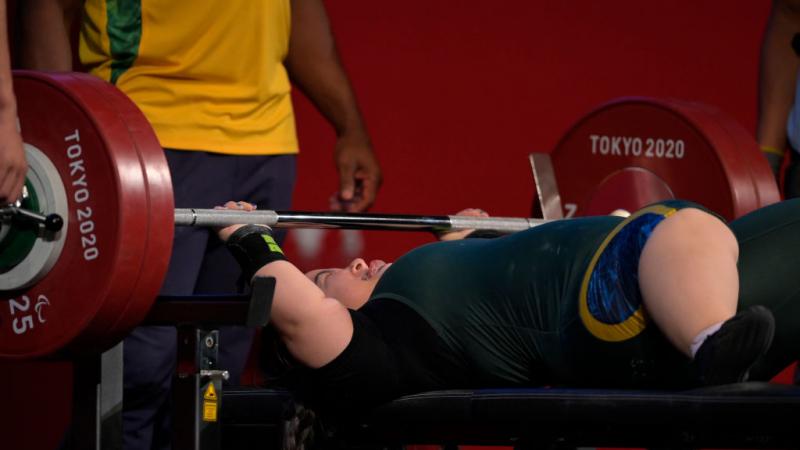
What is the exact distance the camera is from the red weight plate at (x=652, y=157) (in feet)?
7.97

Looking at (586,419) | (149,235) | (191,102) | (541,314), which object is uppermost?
(191,102)

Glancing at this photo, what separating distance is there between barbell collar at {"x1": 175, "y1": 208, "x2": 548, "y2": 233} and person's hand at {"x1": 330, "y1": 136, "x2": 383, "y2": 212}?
30 cm

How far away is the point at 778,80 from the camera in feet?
8.93

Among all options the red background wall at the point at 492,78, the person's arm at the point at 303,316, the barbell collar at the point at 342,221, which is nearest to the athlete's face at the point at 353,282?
the barbell collar at the point at 342,221

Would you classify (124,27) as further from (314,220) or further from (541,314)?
(541,314)

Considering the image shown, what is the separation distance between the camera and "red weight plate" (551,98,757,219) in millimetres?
2430

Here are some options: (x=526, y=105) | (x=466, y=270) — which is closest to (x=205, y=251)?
(x=466, y=270)

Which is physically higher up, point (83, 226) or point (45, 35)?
point (45, 35)

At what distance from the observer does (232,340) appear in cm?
241

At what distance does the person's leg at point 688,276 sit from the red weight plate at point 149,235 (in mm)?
631

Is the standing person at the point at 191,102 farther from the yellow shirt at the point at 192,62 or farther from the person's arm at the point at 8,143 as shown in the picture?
the person's arm at the point at 8,143

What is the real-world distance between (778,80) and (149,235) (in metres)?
1.48

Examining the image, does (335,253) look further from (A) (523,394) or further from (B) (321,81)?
(A) (523,394)

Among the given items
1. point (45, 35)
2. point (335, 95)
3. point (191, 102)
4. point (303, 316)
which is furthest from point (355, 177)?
point (303, 316)
